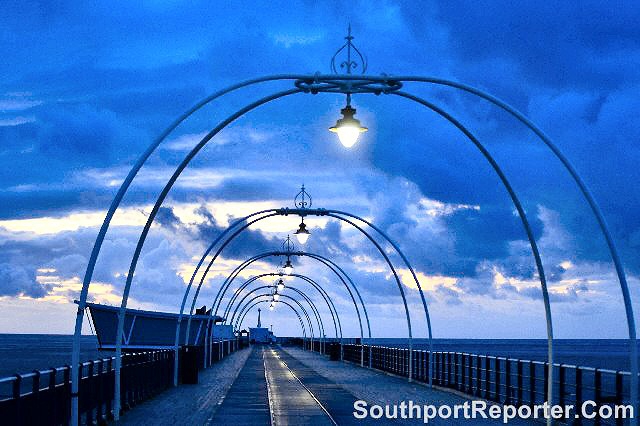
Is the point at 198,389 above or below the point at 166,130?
below

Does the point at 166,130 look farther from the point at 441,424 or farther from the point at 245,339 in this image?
the point at 245,339

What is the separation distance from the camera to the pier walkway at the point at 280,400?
63.7 ft

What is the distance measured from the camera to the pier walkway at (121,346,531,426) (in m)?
19.4

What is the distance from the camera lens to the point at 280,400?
82.8ft

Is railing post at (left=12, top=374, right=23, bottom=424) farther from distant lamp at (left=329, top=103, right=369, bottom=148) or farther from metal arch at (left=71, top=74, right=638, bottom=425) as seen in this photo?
distant lamp at (left=329, top=103, right=369, bottom=148)

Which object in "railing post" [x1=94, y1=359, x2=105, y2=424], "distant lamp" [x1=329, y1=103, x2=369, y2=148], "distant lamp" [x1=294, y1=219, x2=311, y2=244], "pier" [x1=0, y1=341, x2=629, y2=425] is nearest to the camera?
"distant lamp" [x1=329, y1=103, x2=369, y2=148]

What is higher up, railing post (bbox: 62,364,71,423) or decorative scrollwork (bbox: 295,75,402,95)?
decorative scrollwork (bbox: 295,75,402,95)

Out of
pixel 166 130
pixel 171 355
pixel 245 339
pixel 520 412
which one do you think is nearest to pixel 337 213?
pixel 171 355

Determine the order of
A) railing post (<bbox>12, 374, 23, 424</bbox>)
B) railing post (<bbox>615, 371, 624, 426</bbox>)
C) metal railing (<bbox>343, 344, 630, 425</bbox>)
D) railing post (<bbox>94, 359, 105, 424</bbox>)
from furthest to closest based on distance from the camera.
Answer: railing post (<bbox>94, 359, 105, 424</bbox>), metal railing (<bbox>343, 344, 630, 425</bbox>), railing post (<bbox>615, 371, 624, 426</bbox>), railing post (<bbox>12, 374, 23, 424</bbox>)

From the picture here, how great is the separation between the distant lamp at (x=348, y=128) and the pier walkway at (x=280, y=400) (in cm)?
726

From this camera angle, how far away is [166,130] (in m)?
16.4

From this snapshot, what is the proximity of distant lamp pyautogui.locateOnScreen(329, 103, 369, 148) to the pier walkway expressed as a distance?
23.8 ft

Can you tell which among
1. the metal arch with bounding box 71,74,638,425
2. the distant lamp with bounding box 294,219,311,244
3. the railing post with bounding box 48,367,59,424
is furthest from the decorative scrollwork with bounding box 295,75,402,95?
the distant lamp with bounding box 294,219,311,244

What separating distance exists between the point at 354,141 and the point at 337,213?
18750 millimetres
